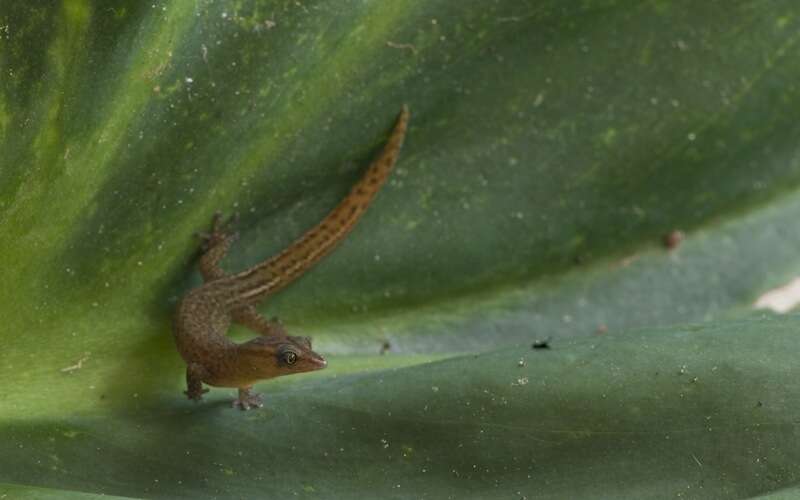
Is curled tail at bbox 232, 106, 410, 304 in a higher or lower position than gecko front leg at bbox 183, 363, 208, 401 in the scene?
higher

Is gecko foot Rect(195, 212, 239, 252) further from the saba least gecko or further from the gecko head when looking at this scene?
the gecko head

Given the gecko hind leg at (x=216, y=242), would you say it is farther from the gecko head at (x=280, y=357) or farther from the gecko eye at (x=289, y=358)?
the gecko eye at (x=289, y=358)

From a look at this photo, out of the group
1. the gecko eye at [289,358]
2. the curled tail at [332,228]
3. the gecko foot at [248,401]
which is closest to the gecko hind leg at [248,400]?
the gecko foot at [248,401]

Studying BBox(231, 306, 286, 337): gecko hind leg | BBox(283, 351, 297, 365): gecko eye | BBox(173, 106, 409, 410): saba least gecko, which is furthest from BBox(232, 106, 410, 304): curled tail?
BBox(283, 351, 297, 365): gecko eye

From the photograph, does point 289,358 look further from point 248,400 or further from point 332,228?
point 332,228

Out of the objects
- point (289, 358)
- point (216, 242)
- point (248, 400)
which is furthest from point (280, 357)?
point (216, 242)

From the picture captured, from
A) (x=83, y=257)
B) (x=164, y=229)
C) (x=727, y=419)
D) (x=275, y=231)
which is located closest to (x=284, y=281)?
(x=275, y=231)

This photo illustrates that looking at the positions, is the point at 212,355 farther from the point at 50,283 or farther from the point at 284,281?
the point at 50,283

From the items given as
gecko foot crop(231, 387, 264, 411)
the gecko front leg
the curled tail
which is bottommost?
gecko foot crop(231, 387, 264, 411)
